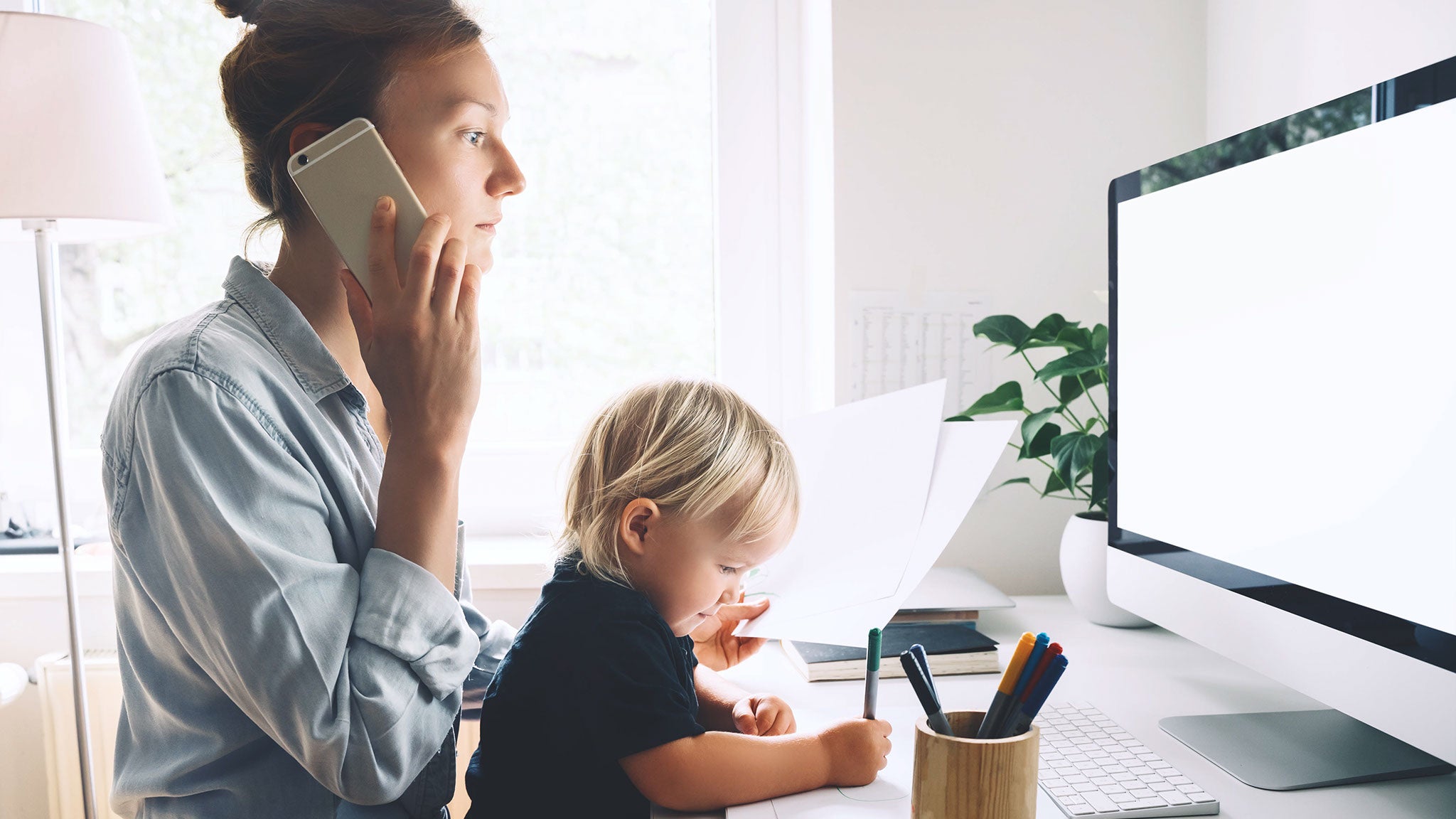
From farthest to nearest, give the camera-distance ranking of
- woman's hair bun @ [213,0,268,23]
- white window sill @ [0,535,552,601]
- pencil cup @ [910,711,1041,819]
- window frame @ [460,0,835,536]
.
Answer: window frame @ [460,0,835,536], white window sill @ [0,535,552,601], woman's hair bun @ [213,0,268,23], pencil cup @ [910,711,1041,819]

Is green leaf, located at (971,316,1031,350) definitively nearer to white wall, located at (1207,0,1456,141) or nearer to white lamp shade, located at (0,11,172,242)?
white wall, located at (1207,0,1456,141)

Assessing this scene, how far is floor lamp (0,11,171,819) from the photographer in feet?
4.18

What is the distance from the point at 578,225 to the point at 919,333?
67cm

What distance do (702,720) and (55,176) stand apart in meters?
1.18

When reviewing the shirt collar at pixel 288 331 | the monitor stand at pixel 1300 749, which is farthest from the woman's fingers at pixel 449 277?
the monitor stand at pixel 1300 749

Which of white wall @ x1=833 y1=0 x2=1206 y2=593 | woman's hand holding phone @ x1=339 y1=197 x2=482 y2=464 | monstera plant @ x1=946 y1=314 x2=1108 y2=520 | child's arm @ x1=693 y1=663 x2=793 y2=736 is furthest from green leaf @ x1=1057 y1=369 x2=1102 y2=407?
woman's hand holding phone @ x1=339 y1=197 x2=482 y2=464

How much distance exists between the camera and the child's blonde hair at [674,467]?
0.76 m

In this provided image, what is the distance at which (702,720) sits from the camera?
2.77 feet

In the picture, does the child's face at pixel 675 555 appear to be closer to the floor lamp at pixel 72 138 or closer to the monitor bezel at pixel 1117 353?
the monitor bezel at pixel 1117 353

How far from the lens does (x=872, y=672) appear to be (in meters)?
0.67

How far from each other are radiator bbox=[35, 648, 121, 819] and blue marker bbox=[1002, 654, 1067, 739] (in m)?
1.56

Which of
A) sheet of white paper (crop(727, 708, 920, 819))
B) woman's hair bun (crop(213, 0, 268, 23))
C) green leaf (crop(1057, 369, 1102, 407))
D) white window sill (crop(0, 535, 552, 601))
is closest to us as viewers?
sheet of white paper (crop(727, 708, 920, 819))

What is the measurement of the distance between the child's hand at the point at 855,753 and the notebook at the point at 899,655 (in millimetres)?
234

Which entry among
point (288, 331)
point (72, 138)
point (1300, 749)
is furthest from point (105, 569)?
point (1300, 749)
